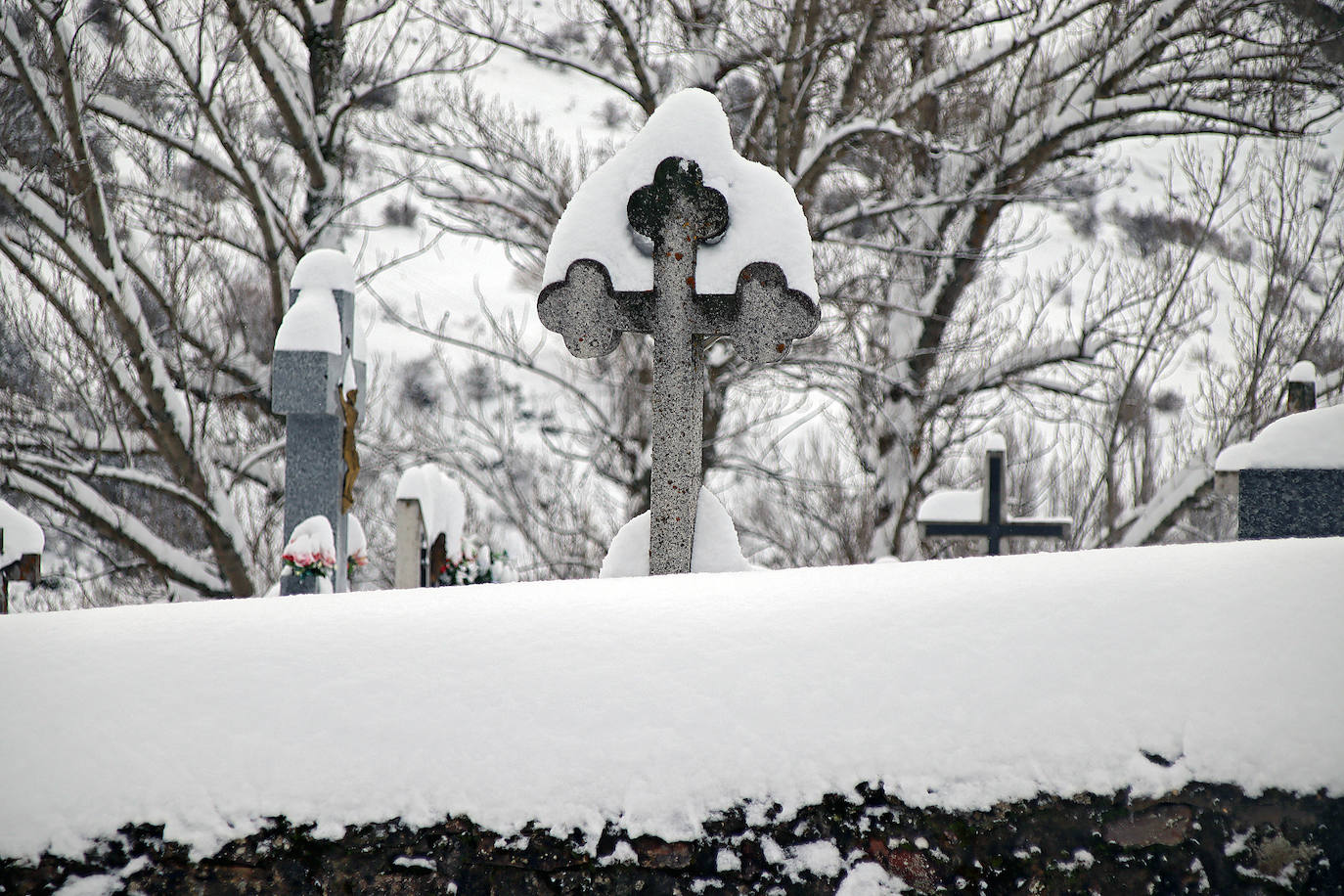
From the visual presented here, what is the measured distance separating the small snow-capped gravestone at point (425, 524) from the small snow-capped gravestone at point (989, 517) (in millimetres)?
3486

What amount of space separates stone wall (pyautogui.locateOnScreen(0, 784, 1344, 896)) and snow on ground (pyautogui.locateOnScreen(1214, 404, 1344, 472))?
9.22 feet

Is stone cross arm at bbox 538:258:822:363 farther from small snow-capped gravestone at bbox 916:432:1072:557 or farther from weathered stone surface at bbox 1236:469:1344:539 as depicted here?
small snow-capped gravestone at bbox 916:432:1072:557

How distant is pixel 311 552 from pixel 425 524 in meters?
1.08

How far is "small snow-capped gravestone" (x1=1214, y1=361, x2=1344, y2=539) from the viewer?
12.0 ft

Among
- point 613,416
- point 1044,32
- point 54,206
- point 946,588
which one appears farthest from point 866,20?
point 946,588

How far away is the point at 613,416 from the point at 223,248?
210 inches

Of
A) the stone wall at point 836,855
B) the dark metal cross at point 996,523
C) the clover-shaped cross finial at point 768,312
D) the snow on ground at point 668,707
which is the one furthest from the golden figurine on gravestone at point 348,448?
the stone wall at point 836,855

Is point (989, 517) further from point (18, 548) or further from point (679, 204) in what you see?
point (18, 548)

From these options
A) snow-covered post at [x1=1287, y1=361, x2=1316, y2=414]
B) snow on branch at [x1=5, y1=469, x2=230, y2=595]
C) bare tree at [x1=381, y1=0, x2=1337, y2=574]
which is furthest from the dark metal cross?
snow on branch at [x1=5, y1=469, x2=230, y2=595]

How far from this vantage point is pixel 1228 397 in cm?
1050

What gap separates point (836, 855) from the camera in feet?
4.57

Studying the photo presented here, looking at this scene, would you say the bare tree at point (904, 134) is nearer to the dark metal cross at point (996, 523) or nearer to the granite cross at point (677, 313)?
the dark metal cross at point (996, 523)

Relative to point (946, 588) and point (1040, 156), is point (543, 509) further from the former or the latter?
point (946, 588)

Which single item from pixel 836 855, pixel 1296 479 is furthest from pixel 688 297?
pixel 1296 479
